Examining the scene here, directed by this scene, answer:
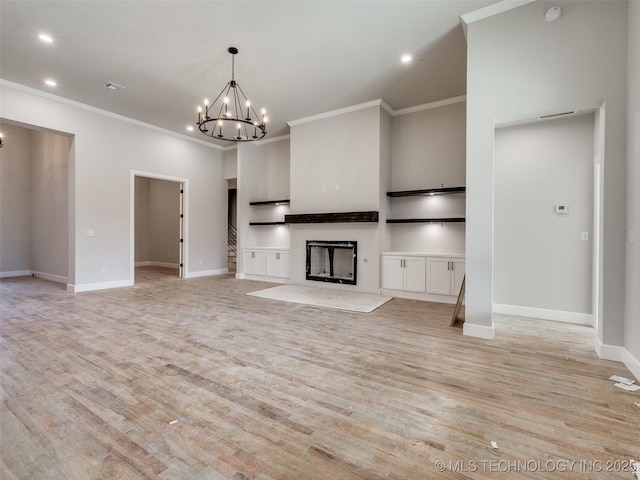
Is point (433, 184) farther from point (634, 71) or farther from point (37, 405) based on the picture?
point (37, 405)

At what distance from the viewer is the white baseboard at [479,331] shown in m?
3.34

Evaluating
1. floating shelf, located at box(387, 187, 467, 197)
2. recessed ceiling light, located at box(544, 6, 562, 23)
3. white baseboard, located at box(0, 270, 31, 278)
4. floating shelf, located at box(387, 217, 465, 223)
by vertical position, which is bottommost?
white baseboard, located at box(0, 270, 31, 278)

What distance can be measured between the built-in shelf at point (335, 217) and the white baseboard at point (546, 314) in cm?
248

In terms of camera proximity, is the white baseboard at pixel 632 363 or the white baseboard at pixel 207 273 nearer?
the white baseboard at pixel 632 363

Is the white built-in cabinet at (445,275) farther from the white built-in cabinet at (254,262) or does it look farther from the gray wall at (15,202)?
the gray wall at (15,202)

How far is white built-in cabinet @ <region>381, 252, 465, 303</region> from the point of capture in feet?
16.3

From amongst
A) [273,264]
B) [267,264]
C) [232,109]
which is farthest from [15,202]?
[273,264]

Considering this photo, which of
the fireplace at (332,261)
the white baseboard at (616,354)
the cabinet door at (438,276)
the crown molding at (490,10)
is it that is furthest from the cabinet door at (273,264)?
the white baseboard at (616,354)

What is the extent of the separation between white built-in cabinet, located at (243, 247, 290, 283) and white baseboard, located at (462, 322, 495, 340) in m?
4.29

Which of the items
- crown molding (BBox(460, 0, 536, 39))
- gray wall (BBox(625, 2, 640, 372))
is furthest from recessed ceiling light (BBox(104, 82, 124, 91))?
gray wall (BBox(625, 2, 640, 372))

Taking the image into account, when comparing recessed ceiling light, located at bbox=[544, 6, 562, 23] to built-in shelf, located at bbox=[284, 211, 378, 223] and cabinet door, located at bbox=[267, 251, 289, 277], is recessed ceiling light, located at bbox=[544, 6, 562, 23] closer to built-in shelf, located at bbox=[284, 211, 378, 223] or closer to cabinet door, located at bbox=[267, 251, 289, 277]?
built-in shelf, located at bbox=[284, 211, 378, 223]

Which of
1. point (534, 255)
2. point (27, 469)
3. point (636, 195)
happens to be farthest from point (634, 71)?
point (27, 469)

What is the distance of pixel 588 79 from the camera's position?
2918 mm

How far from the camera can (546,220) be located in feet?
13.2
